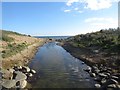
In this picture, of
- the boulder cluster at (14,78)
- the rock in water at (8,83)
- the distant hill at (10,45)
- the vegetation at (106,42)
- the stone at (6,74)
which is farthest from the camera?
the vegetation at (106,42)

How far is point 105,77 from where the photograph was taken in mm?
20734

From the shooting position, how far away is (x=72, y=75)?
2317 centimetres

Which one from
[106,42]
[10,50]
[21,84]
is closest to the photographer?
[21,84]

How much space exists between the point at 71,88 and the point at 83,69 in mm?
8010

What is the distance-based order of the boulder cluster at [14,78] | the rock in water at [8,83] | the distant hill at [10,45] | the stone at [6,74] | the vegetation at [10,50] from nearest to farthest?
1. the rock in water at [8,83]
2. the boulder cluster at [14,78]
3. the stone at [6,74]
4. the vegetation at [10,50]
5. the distant hill at [10,45]

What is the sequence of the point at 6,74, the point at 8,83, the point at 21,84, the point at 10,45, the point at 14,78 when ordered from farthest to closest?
the point at 10,45, the point at 6,74, the point at 14,78, the point at 21,84, the point at 8,83

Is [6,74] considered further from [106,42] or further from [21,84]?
[106,42]

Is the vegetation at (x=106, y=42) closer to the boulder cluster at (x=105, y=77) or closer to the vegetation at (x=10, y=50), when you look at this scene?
the boulder cluster at (x=105, y=77)

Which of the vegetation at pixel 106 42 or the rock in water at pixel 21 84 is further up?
the vegetation at pixel 106 42

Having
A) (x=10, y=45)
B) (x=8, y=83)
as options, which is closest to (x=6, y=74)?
(x=8, y=83)

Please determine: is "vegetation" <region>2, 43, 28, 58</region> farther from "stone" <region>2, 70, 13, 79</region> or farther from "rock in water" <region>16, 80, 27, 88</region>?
"rock in water" <region>16, 80, 27, 88</region>

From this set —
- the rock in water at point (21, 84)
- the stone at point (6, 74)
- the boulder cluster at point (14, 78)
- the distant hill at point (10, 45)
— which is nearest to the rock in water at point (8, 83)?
the boulder cluster at point (14, 78)

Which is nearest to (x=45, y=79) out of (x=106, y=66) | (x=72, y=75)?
(x=72, y=75)

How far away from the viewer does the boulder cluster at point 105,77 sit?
18594mm
